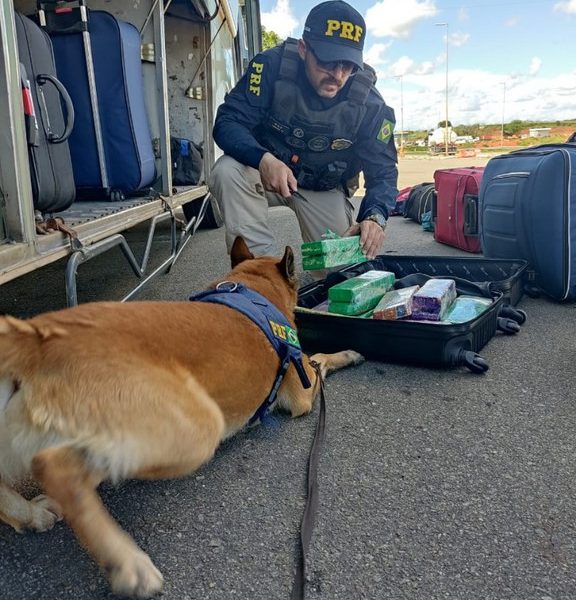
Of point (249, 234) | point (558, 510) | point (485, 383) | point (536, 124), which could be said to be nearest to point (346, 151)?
point (249, 234)

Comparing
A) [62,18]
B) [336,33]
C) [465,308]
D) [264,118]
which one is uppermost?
[62,18]

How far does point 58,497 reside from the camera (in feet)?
3.94

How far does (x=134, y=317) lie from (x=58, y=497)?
0.49 m

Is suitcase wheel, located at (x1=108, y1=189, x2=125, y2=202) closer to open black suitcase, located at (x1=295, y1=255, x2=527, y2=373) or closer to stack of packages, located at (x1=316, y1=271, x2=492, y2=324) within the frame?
open black suitcase, located at (x1=295, y1=255, x2=527, y2=373)

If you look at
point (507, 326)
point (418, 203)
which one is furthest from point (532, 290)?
point (418, 203)

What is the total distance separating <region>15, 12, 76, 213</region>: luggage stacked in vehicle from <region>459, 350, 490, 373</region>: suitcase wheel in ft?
6.34

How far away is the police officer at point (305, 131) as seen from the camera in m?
3.35

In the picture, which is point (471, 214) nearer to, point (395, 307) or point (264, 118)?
point (264, 118)

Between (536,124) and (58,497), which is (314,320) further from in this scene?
(536,124)

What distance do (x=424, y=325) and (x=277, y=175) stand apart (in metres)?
1.25

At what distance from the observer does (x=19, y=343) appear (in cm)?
129

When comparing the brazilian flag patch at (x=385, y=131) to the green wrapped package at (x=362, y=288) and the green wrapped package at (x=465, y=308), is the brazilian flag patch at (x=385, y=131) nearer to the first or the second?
the green wrapped package at (x=362, y=288)

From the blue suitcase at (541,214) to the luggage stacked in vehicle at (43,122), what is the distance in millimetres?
2655

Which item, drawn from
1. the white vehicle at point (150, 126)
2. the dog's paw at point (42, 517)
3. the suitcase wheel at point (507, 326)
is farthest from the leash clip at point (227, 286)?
the suitcase wheel at point (507, 326)
